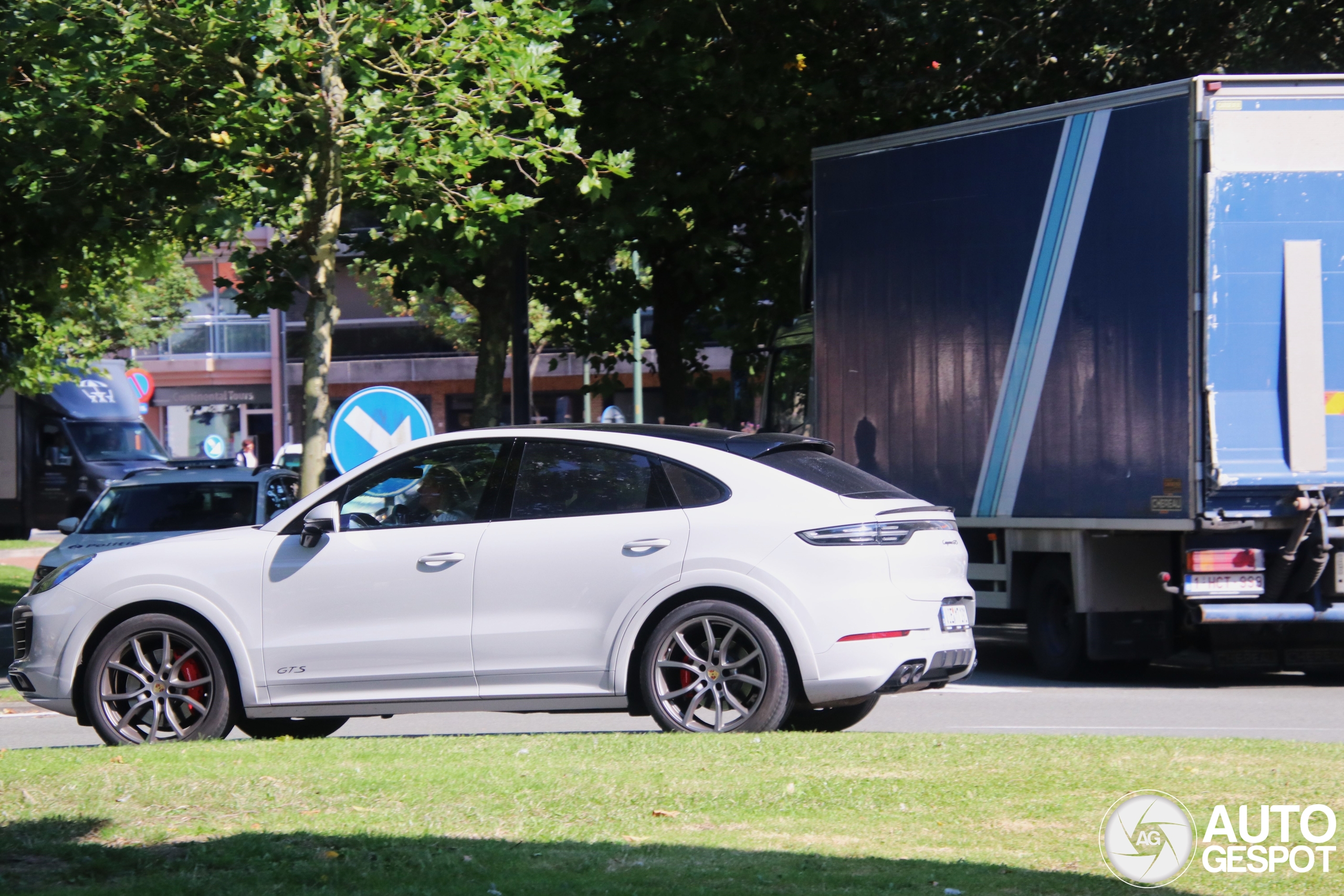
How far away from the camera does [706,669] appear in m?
7.73

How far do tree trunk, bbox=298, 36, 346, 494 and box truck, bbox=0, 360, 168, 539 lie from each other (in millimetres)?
20968

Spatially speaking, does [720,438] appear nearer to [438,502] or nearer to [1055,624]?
[438,502]

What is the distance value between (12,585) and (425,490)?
1637 centimetres

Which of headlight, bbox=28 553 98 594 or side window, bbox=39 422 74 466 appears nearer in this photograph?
headlight, bbox=28 553 98 594

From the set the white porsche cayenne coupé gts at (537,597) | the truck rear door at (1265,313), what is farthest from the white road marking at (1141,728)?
the truck rear door at (1265,313)

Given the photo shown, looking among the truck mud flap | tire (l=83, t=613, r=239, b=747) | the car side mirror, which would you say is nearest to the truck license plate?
the truck mud flap

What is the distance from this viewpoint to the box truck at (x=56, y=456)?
32156mm

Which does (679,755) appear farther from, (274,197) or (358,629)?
(274,197)

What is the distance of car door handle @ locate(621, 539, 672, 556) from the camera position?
25.5ft

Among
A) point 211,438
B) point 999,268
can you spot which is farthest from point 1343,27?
point 211,438

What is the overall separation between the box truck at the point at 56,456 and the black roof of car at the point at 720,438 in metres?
25.3

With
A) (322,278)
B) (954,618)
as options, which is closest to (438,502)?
(954,618)

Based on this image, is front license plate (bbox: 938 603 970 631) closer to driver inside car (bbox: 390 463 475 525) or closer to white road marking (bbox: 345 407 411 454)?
driver inside car (bbox: 390 463 475 525)

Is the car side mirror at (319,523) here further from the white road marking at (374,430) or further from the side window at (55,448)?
the side window at (55,448)
